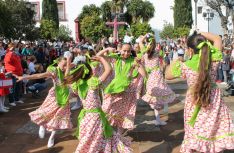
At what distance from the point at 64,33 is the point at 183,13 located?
12.4 m

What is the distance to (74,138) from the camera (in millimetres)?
7785

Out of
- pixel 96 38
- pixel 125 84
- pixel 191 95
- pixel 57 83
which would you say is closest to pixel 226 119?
pixel 191 95

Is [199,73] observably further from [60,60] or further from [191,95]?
[60,60]

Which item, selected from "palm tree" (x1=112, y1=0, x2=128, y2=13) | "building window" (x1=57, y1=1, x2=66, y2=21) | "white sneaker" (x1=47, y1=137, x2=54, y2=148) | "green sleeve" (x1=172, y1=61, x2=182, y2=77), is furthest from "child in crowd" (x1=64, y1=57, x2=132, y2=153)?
"building window" (x1=57, y1=1, x2=66, y2=21)

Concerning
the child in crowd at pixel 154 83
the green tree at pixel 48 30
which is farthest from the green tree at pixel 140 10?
the child in crowd at pixel 154 83

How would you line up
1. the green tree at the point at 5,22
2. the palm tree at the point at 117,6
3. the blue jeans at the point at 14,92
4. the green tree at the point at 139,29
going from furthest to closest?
the palm tree at the point at 117,6
the green tree at the point at 139,29
the green tree at the point at 5,22
the blue jeans at the point at 14,92

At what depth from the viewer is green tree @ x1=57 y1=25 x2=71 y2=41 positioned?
3961 centimetres

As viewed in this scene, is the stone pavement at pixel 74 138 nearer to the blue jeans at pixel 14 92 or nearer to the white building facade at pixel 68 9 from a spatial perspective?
the blue jeans at pixel 14 92

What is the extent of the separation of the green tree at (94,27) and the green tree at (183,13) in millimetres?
8103

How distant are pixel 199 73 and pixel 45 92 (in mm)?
9533

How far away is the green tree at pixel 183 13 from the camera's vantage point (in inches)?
1624

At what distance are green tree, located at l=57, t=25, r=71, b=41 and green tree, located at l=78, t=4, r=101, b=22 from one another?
1966 millimetres

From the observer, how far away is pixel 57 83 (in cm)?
739

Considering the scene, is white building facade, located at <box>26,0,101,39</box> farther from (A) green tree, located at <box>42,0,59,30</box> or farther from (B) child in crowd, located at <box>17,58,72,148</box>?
(B) child in crowd, located at <box>17,58,72,148</box>
